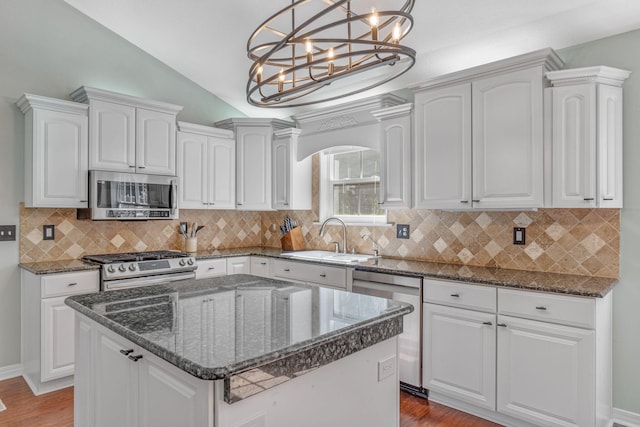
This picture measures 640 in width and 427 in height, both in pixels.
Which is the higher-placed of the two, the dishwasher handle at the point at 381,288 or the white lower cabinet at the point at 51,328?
the dishwasher handle at the point at 381,288

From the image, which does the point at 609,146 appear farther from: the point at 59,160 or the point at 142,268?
the point at 59,160

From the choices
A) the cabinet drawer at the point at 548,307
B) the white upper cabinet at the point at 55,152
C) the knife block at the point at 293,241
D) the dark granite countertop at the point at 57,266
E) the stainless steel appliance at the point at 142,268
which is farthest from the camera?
the knife block at the point at 293,241

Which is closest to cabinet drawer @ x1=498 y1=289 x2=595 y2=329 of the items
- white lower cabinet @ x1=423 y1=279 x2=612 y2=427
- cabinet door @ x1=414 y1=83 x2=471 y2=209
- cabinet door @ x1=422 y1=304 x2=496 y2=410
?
white lower cabinet @ x1=423 y1=279 x2=612 y2=427

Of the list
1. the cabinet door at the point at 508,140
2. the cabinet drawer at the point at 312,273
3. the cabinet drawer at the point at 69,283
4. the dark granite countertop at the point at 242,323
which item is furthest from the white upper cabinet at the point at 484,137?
the cabinet drawer at the point at 69,283

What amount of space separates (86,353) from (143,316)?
1.59 feet

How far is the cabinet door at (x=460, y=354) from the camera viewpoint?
2.57 m

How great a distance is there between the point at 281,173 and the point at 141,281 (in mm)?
1798

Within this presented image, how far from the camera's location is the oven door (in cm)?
323

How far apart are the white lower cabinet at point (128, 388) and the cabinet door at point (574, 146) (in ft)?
7.82

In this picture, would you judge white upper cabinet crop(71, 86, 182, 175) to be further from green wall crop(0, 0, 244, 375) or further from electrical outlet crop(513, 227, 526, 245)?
electrical outlet crop(513, 227, 526, 245)

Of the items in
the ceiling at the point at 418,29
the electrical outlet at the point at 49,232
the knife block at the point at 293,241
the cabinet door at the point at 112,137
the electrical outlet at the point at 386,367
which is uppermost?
the ceiling at the point at 418,29

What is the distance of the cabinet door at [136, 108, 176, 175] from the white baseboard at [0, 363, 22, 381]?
190cm

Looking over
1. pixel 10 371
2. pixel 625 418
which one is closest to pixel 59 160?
pixel 10 371

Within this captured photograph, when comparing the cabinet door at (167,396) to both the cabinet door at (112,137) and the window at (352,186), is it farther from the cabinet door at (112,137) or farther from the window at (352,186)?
the window at (352,186)
